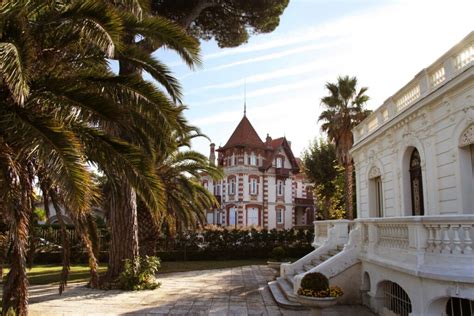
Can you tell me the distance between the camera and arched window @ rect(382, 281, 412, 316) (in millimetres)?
8953

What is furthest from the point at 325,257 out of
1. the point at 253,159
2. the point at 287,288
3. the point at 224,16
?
the point at 253,159

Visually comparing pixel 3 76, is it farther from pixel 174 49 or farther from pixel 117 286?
pixel 117 286

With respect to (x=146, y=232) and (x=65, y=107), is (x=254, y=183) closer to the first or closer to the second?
(x=146, y=232)

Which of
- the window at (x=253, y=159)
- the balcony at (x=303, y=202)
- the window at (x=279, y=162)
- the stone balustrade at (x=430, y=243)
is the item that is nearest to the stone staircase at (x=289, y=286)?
the stone balustrade at (x=430, y=243)

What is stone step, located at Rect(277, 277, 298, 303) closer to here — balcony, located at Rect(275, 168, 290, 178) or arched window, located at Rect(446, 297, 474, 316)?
arched window, located at Rect(446, 297, 474, 316)

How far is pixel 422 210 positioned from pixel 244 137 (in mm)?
33570

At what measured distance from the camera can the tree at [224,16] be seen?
17516 millimetres

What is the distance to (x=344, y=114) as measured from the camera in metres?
25.6

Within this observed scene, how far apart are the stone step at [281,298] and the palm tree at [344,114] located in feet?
43.0

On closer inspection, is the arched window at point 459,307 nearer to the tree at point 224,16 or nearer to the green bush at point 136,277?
the green bush at point 136,277

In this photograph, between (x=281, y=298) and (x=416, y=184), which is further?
(x=416, y=184)

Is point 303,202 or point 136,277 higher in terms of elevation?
point 303,202

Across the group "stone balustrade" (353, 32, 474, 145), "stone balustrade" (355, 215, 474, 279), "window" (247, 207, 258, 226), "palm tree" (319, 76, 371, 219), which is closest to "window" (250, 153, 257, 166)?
"window" (247, 207, 258, 226)

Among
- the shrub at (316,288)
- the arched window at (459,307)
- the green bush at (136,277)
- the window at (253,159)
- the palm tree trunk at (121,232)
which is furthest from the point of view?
the window at (253,159)
